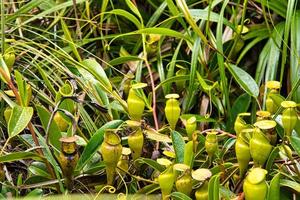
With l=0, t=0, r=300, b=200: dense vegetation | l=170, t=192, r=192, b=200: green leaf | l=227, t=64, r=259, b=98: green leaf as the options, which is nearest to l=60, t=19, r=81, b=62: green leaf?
l=0, t=0, r=300, b=200: dense vegetation

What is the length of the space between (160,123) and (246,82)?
20 cm

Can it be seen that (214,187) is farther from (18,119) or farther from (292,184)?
(18,119)

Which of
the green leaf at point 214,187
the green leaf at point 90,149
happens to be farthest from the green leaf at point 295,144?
the green leaf at point 90,149

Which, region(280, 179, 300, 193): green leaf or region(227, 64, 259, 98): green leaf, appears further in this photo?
region(227, 64, 259, 98): green leaf

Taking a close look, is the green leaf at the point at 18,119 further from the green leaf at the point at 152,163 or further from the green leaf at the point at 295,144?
the green leaf at the point at 295,144

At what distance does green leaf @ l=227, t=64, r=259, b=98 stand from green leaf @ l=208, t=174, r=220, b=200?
0.78 feet

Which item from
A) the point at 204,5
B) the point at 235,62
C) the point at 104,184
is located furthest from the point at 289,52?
the point at 104,184

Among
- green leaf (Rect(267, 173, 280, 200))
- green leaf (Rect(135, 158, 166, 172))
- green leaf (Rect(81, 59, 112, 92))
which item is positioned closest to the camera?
green leaf (Rect(267, 173, 280, 200))

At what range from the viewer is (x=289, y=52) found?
43.2 inches

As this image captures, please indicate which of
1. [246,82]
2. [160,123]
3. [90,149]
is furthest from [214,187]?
[160,123]

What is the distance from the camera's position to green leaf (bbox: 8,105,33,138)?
2.36 ft

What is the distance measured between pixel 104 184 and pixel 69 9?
1.86ft

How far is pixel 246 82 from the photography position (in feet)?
3.00

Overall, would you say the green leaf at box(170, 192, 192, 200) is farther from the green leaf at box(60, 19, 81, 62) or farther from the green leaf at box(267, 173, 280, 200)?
the green leaf at box(60, 19, 81, 62)
